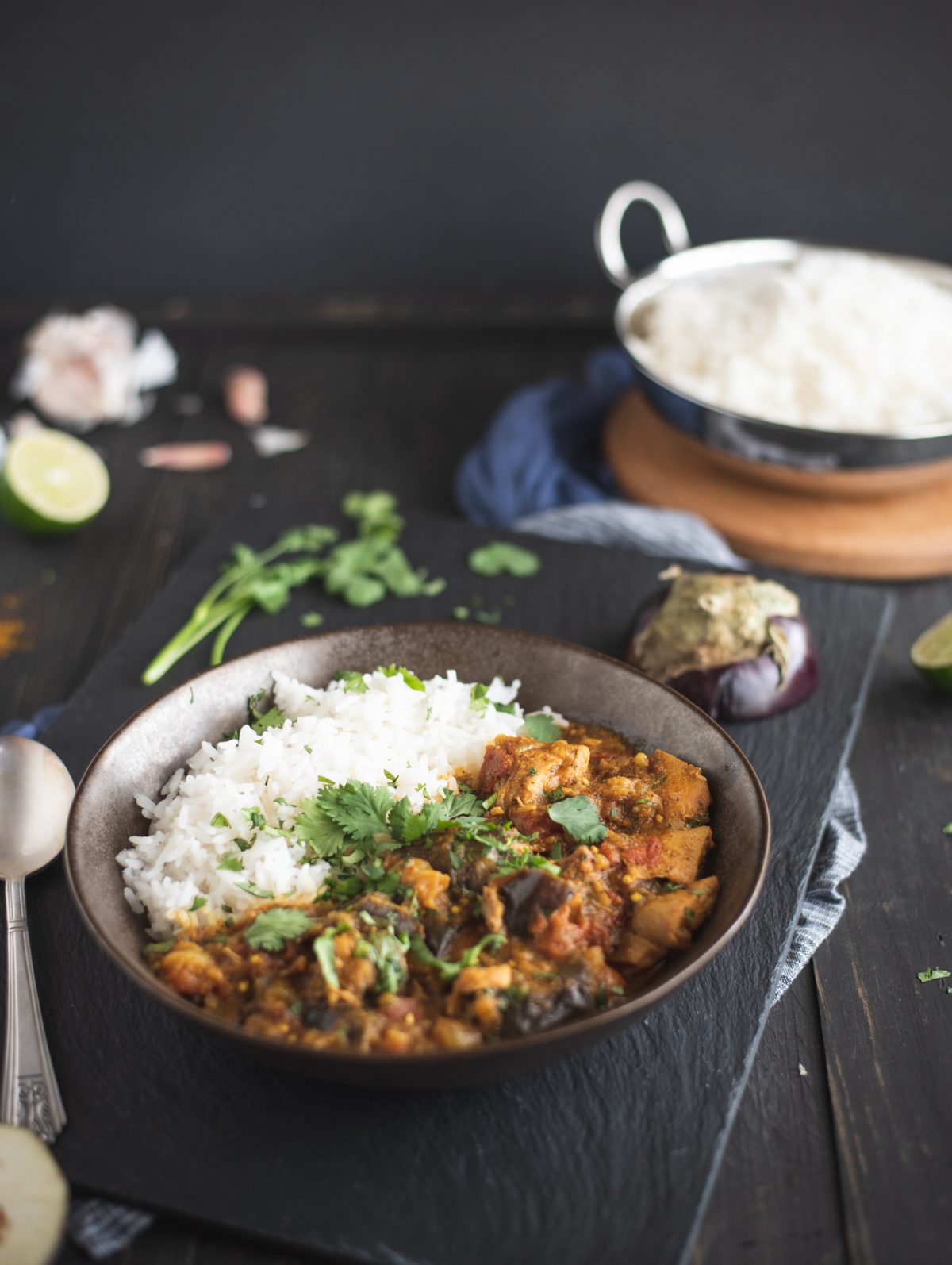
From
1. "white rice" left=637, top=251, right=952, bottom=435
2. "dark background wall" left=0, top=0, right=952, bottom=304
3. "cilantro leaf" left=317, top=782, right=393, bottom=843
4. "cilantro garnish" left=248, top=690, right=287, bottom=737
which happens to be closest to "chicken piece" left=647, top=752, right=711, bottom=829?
"cilantro leaf" left=317, top=782, right=393, bottom=843

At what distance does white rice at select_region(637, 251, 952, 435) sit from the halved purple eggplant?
100cm

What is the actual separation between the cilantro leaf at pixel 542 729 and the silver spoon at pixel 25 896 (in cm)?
114

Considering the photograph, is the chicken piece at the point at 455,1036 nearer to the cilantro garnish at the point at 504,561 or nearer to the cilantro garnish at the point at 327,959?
the cilantro garnish at the point at 327,959

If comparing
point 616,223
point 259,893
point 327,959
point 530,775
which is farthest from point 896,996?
point 616,223

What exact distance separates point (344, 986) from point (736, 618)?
165cm

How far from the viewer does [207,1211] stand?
2.18 metres

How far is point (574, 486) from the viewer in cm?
466

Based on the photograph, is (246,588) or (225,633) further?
(246,588)

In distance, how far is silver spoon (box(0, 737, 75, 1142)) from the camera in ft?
7.73

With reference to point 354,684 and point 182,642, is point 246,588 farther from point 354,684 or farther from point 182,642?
point 354,684

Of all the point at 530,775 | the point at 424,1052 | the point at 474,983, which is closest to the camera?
the point at 424,1052

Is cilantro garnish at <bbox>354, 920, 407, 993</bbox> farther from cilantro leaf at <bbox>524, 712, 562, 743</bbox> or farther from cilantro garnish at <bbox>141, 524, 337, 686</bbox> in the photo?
cilantro garnish at <bbox>141, 524, 337, 686</bbox>

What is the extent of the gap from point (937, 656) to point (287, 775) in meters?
1.96

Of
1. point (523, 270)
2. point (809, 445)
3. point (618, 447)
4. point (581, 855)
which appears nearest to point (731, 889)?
point (581, 855)
